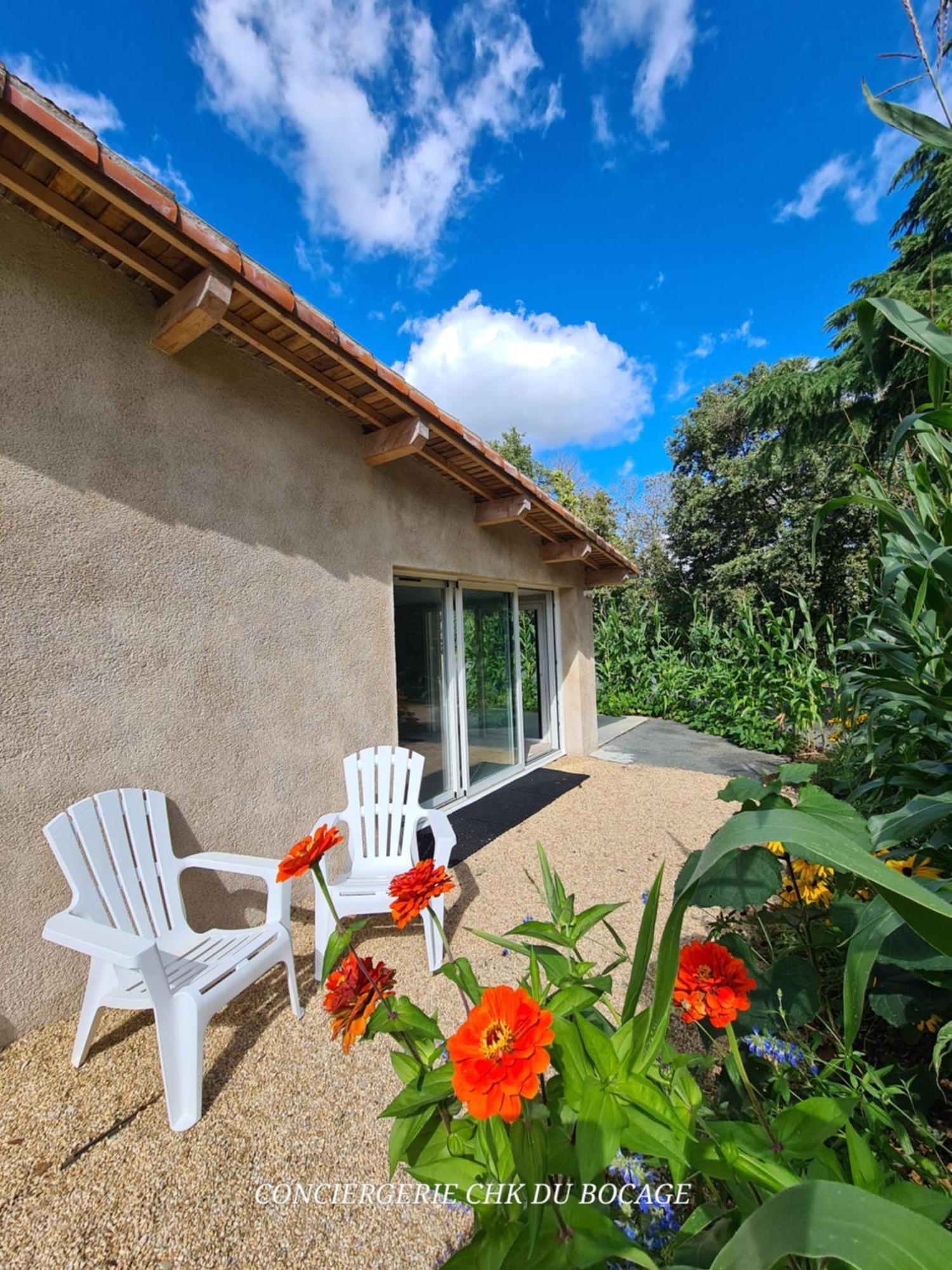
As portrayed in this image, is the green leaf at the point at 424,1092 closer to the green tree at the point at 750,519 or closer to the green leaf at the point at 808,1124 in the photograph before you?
the green leaf at the point at 808,1124

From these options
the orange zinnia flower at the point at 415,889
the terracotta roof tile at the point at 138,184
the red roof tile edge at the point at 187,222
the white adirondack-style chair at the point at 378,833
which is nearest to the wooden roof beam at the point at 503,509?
the red roof tile edge at the point at 187,222

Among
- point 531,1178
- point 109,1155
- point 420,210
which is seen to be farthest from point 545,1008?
point 420,210

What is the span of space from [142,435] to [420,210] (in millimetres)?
7701

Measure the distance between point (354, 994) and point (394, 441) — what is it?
3.48 meters

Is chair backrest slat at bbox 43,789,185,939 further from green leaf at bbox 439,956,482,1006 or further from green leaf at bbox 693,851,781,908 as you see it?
green leaf at bbox 693,851,781,908

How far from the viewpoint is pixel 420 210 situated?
26.7ft

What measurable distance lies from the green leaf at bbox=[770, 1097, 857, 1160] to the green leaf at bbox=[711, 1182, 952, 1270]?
1.05ft

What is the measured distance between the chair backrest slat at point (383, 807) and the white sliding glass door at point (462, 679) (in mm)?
805

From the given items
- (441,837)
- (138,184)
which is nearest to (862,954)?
(441,837)

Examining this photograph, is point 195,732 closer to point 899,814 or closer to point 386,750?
point 386,750

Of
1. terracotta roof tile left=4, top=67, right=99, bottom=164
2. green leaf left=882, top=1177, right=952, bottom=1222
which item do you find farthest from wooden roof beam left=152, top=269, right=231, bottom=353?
green leaf left=882, top=1177, right=952, bottom=1222

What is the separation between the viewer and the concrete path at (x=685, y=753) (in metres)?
6.89

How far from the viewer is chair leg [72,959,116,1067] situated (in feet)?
7.14

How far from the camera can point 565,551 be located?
21.6ft
